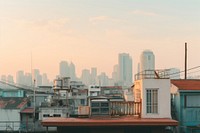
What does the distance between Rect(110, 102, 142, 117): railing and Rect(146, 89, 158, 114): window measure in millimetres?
485

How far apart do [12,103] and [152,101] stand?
20315 mm

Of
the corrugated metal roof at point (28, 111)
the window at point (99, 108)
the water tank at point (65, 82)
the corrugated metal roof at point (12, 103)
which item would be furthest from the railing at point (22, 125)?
the window at point (99, 108)

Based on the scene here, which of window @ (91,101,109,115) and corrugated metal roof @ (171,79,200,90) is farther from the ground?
corrugated metal roof @ (171,79,200,90)

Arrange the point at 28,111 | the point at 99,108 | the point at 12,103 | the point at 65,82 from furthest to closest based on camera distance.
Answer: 1. the point at 12,103
2. the point at 28,111
3. the point at 65,82
4. the point at 99,108

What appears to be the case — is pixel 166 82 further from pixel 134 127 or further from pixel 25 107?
pixel 25 107

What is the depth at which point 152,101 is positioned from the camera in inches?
814

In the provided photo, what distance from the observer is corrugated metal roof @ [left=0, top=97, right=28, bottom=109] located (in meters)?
36.3

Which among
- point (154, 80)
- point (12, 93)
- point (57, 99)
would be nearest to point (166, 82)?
point (154, 80)

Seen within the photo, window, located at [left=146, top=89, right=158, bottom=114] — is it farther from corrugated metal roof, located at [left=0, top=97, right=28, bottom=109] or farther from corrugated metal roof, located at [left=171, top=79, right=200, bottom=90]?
corrugated metal roof, located at [left=0, top=97, right=28, bottom=109]

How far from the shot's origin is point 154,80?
20.7m

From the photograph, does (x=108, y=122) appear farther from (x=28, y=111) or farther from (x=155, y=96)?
(x=28, y=111)

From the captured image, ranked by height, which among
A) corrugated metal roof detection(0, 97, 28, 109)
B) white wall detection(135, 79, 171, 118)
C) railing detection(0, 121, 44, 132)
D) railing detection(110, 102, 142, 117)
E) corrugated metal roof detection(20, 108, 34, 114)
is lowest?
railing detection(0, 121, 44, 132)

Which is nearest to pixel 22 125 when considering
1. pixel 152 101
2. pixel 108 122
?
pixel 152 101

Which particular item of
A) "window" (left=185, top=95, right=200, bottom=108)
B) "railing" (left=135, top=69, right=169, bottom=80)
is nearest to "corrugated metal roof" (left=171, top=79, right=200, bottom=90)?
"window" (left=185, top=95, right=200, bottom=108)
